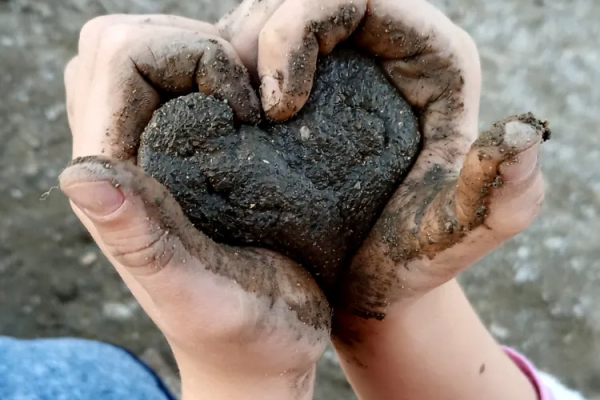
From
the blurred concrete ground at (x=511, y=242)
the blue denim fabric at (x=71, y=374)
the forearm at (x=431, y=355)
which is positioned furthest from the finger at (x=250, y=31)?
the blurred concrete ground at (x=511, y=242)

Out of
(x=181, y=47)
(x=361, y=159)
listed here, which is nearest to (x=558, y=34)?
(x=361, y=159)

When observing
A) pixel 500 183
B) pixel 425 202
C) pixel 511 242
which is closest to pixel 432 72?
pixel 425 202

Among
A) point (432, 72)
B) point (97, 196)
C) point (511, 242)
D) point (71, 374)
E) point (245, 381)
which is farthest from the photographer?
point (511, 242)

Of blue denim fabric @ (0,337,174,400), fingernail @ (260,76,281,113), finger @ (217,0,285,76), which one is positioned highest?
finger @ (217,0,285,76)

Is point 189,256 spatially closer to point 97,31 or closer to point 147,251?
point 147,251

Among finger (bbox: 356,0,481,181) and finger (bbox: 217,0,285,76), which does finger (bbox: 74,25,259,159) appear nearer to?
finger (bbox: 217,0,285,76)

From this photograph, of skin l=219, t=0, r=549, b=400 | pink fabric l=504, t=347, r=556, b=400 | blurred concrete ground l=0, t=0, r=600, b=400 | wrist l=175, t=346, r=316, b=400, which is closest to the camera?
skin l=219, t=0, r=549, b=400

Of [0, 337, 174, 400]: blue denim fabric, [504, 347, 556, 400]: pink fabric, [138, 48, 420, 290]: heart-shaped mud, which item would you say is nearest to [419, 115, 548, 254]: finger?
[138, 48, 420, 290]: heart-shaped mud
